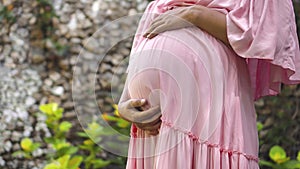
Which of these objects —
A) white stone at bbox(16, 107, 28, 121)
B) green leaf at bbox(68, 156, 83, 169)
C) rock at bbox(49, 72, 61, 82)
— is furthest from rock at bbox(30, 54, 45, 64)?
green leaf at bbox(68, 156, 83, 169)

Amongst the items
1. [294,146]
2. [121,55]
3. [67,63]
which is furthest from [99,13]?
[121,55]

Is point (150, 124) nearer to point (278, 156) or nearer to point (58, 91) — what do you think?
point (278, 156)

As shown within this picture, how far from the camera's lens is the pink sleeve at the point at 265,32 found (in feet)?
6.12

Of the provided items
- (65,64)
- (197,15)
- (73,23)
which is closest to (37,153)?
(65,64)

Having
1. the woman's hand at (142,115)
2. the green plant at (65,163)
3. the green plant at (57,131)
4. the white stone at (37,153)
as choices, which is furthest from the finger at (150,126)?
the white stone at (37,153)

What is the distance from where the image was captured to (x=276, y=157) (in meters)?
3.61

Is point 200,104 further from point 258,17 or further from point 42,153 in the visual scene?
point 42,153

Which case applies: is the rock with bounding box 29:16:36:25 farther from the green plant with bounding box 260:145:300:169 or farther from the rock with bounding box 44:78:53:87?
the green plant with bounding box 260:145:300:169

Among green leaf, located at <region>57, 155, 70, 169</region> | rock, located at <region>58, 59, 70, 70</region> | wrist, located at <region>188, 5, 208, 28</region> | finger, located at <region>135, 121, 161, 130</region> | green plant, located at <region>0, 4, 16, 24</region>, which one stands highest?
wrist, located at <region>188, 5, 208, 28</region>

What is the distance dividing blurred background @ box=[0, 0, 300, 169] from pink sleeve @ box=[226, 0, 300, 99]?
1705 millimetres

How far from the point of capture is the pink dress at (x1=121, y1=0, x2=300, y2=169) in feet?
6.10

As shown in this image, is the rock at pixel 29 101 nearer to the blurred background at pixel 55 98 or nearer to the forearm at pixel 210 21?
the blurred background at pixel 55 98

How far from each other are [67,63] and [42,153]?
0.62m

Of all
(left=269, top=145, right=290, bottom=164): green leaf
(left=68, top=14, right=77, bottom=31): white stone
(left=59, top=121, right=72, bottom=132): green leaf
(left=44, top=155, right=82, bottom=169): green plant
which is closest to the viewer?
(left=44, top=155, right=82, bottom=169): green plant
